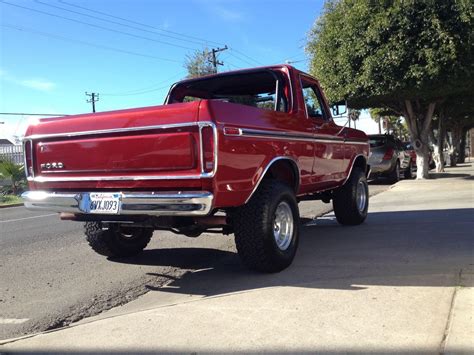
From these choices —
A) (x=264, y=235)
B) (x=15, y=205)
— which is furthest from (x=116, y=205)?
(x=15, y=205)

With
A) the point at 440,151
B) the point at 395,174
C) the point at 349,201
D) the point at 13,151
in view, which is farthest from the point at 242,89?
the point at 13,151

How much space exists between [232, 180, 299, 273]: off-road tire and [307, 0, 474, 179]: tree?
10578 mm

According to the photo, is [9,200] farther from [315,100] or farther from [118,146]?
[118,146]

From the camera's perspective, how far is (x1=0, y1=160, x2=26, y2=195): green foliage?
67.5 feet

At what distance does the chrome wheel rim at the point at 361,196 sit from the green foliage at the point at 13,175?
15734 millimetres

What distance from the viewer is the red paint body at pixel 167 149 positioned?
462 cm

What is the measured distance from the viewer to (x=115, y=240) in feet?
21.4

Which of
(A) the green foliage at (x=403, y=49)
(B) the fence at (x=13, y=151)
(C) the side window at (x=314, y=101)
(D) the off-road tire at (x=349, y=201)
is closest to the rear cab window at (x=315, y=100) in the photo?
(C) the side window at (x=314, y=101)

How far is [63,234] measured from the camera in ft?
30.0

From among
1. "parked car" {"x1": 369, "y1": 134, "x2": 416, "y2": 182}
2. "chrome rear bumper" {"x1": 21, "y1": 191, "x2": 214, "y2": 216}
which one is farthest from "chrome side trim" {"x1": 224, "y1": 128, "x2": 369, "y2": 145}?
"parked car" {"x1": 369, "y1": 134, "x2": 416, "y2": 182}

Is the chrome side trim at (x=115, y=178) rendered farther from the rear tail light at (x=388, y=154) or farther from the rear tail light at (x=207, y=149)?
the rear tail light at (x=388, y=154)

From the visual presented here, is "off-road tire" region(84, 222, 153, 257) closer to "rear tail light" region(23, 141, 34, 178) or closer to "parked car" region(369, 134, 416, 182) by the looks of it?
"rear tail light" region(23, 141, 34, 178)

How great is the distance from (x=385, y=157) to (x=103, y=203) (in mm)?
14412

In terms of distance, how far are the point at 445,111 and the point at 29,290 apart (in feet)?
75.4
